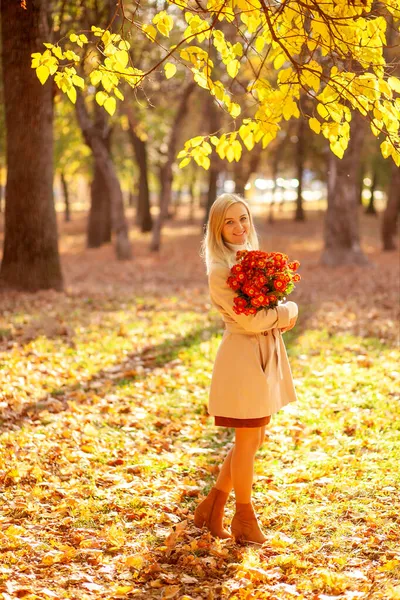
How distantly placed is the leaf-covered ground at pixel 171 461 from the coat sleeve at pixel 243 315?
141cm

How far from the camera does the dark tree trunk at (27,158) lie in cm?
1125

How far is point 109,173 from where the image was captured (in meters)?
20.3

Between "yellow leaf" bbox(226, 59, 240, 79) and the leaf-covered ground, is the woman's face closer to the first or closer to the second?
"yellow leaf" bbox(226, 59, 240, 79)

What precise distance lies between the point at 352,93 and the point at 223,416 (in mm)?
2229

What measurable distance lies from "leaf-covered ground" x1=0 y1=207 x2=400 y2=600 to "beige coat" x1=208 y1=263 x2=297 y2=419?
0.91 m

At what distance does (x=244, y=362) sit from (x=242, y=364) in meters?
0.02

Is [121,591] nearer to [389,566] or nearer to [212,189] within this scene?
[389,566]

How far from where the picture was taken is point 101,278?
58.5 ft

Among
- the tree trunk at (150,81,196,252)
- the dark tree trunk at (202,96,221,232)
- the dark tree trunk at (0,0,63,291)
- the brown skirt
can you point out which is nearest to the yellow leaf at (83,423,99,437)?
the brown skirt

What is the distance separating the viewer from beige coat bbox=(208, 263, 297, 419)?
444 centimetres

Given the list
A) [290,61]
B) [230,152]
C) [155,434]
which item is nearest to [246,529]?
[155,434]

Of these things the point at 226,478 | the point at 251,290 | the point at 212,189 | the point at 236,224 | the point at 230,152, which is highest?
the point at 212,189

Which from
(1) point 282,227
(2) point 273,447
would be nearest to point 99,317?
(2) point 273,447

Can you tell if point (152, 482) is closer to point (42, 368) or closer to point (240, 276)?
point (240, 276)
